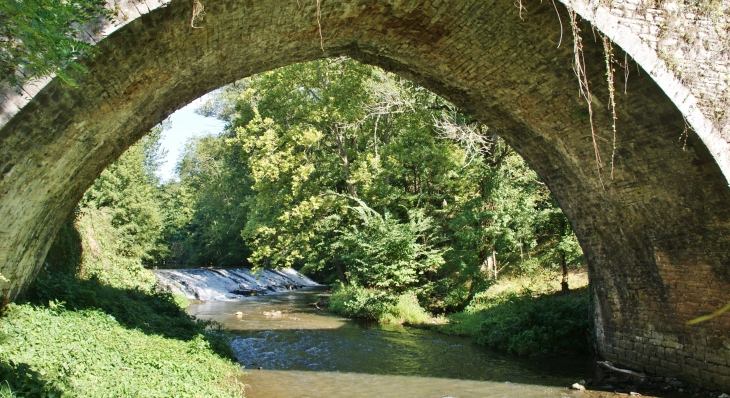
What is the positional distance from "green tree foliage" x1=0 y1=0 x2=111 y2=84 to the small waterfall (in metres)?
15.8

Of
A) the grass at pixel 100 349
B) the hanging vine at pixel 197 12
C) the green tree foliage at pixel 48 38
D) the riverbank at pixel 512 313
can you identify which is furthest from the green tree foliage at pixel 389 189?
the green tree foliage at pixel 48 38

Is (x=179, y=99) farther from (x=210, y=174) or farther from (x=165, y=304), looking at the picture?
(x=210, y=174)

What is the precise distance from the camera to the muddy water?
23.8ft

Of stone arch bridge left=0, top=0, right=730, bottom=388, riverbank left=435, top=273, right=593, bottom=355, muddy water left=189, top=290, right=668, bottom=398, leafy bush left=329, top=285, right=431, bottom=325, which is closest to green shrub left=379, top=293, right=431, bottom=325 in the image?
leafy bush left=329, top=285, right=431, bottom=325

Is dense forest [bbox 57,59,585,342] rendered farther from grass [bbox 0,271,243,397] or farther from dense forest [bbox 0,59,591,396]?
grass [bbox 0,271,243,397]

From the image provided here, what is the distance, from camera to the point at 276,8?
462 cm

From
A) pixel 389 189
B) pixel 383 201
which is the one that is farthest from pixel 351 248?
pixel 389 189

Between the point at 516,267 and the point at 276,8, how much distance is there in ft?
36.1

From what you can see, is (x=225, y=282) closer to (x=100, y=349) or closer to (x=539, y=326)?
(x=539, y=326)

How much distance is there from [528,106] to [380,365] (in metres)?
4.85

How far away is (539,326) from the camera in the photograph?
9.91 m

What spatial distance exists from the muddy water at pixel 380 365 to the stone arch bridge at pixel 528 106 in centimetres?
174

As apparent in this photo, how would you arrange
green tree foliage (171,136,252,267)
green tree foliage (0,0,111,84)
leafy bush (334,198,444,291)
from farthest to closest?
green tree foliage (171,136,252,267)
leafy bush (334,198,444,291)
green tree foliage (0,0,111,84)

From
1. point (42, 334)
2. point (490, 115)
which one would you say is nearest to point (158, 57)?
point (42, 334)
